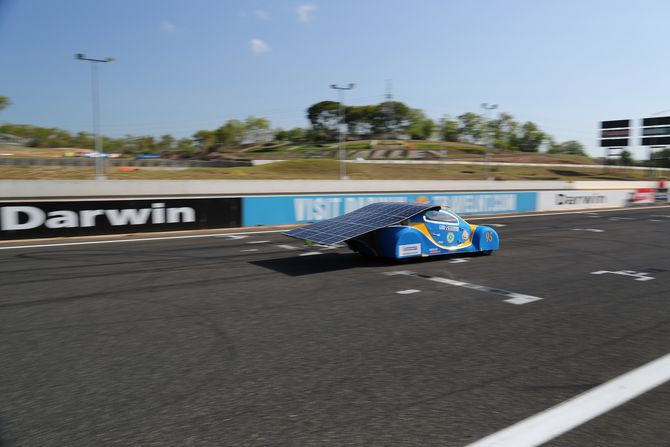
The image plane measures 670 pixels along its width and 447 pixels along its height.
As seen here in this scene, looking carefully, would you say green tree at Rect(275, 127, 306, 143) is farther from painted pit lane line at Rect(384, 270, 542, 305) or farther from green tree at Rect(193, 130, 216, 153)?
painted pit lane line at Rect(384, 270, 542, 305)

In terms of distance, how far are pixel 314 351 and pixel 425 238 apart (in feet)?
20.8

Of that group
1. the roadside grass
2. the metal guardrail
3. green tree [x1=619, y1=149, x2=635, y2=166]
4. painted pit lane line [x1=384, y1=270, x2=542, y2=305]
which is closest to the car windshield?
painted pit lane line [x1=384, y1=270, x2=542, y2=305]

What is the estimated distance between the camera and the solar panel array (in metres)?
10.3

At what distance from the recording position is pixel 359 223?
11.0 meters

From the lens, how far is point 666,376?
4855 mm

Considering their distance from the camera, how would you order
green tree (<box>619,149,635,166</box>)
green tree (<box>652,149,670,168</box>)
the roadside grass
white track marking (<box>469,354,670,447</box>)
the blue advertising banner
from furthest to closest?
green tree (<box>619,149,635,166</box>) → green tree (<box>652,149,670,168</box>) → the roadside grass → the blue advertising banner → white track marking (<box>469,354,670,447</box>)

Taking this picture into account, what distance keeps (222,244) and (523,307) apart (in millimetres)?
9966

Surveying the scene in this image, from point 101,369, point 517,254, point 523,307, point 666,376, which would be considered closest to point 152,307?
point 101,369

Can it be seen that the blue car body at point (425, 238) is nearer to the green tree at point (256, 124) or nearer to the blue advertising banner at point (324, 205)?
the blue advertising banner at point (324, 205)

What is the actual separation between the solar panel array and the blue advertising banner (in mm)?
7130

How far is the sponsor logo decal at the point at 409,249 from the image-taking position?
10.8m

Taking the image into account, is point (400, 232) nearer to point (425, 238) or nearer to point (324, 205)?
point (425, 238)

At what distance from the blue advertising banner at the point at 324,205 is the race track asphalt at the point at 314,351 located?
944 centimetres

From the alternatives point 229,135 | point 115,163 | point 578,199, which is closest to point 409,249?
point 578,199
